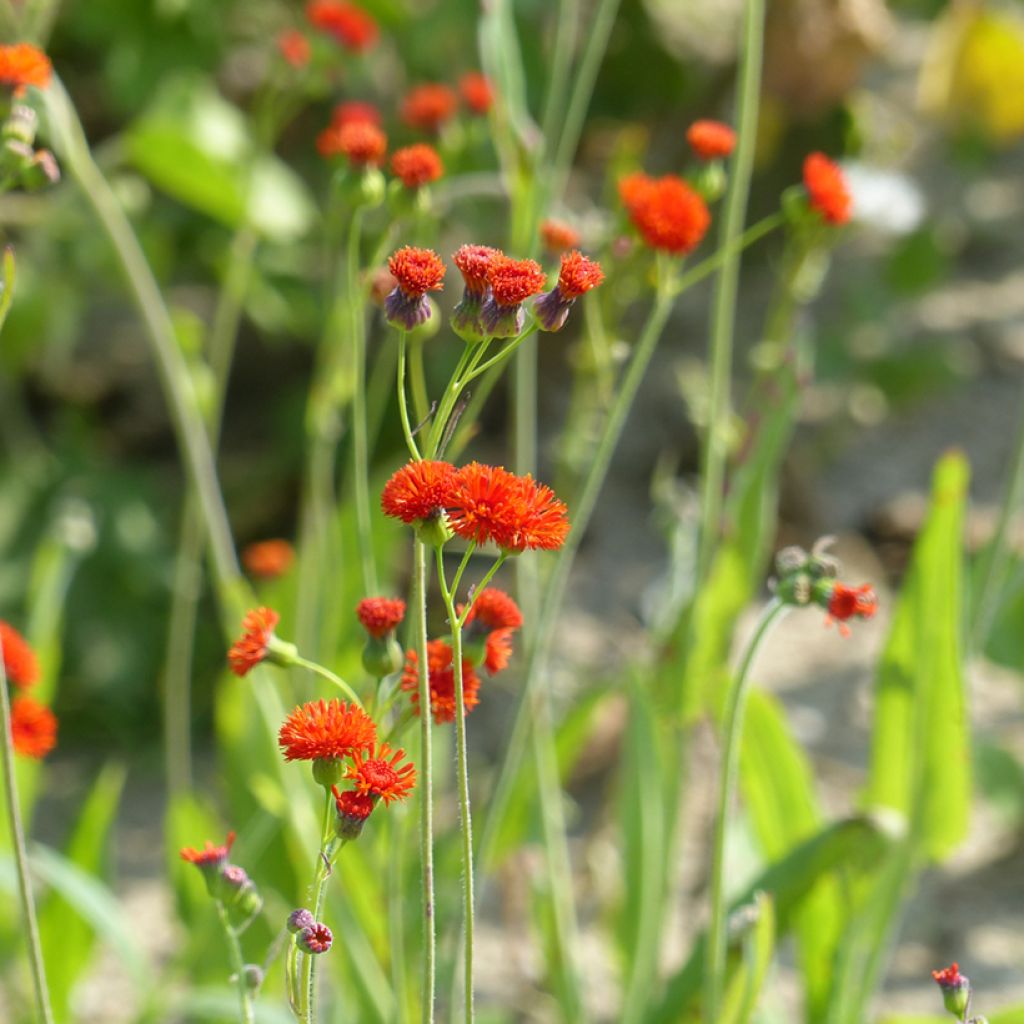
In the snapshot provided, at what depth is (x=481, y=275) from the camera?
67cm

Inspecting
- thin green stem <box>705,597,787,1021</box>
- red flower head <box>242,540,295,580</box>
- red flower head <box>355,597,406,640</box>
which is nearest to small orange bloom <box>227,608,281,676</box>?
red flower head <box>355,597,406,640</box>

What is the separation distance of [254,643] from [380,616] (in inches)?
2.6

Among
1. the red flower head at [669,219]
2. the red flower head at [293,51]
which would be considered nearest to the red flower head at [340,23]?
the red flower head at [293,51]

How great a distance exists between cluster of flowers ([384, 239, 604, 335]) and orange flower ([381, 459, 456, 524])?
0.28 feet

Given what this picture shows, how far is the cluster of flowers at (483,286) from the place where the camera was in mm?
657

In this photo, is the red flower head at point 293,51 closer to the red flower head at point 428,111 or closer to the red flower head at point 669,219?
the red flower head at point 428,111

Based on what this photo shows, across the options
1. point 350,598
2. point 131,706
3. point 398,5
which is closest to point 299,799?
point 350,598

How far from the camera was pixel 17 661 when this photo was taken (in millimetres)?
1062

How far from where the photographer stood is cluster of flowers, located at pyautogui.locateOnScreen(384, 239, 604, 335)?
0.66m

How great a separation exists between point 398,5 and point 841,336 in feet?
3.31

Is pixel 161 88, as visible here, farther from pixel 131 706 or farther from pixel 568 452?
pixel 568 452

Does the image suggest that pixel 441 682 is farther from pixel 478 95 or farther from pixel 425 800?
pixel 478 95

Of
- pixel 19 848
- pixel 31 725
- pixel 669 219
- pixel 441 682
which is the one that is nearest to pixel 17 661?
pixel 31 725

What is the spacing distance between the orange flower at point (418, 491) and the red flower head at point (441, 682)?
11 cm
